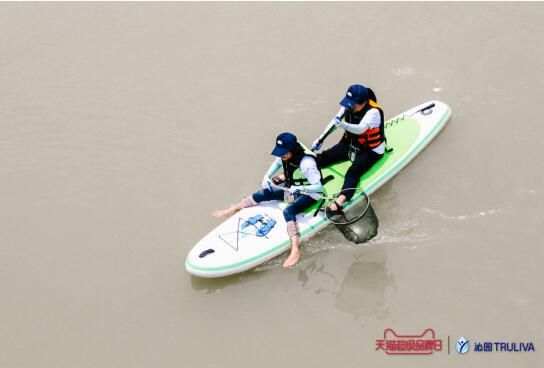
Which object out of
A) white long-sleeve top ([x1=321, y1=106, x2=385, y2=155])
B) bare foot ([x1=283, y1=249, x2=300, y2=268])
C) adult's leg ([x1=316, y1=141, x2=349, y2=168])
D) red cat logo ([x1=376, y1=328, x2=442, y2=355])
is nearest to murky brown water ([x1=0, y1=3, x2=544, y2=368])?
red cat logo ([x1=376, y1=328, x2=442, y2=355])

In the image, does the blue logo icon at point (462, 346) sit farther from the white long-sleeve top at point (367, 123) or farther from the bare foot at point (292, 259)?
the white long-sleeve top at point (367, 123)

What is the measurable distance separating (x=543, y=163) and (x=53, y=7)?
Result: 921 cm

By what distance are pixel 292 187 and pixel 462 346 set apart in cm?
274

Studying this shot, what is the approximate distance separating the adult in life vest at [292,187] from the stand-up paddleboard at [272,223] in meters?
0.11

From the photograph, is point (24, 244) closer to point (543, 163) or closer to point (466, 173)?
point (466, 173)

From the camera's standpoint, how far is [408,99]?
29.1 ft

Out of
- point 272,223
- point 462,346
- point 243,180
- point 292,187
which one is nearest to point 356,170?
point 292,187

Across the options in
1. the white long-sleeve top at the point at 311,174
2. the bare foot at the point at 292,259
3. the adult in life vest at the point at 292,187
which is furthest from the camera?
the bare foot at the point at 292,259

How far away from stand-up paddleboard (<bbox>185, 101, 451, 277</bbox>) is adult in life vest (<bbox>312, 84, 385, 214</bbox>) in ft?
0.47

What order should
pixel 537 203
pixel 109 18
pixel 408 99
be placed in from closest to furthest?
pixel 537 203 → pixel 408 99 → pixel 109 18

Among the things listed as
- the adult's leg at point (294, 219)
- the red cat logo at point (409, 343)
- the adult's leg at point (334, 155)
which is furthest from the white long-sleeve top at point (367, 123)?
the red cat logo at point (409, 343)

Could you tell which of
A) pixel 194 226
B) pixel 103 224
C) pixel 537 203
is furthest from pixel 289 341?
pixel 537 203

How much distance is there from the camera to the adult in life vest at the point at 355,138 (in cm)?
698

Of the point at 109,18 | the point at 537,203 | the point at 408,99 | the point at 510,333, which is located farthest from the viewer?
the point at 109,18
